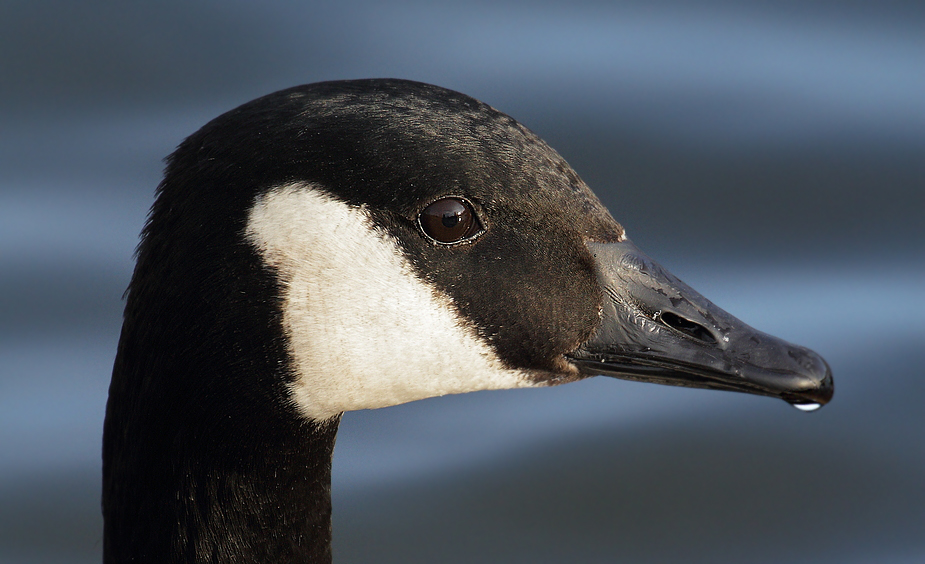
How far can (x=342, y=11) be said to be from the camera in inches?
276

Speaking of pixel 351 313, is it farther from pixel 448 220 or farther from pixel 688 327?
pixel 688 327

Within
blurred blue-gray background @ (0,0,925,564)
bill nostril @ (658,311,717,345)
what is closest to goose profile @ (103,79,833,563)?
bill nostril @ (658,311,717,345)

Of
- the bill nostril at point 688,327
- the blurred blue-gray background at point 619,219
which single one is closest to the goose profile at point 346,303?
the bill nostril at point 688,327

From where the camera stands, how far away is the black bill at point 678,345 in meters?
3.34

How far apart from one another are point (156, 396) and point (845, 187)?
440 centimetres

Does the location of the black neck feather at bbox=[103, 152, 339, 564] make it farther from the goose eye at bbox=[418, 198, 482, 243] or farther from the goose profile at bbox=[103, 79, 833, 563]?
the goose eye at bbox=[418, 198, 482, 243]

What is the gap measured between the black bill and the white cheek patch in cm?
38

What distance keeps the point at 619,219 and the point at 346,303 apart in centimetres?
328

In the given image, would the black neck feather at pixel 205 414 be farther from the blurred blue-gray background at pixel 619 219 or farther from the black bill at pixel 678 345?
the blurred blue-gray background at pixel 619 219

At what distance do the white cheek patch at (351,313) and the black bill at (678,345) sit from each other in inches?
15.0

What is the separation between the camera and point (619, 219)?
20.7ft

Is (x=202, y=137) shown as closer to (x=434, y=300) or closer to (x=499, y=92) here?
(x=434, y=300)

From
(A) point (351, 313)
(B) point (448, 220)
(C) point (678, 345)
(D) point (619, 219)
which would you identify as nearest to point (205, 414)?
(A) point (351, 313)

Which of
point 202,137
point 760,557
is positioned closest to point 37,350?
point 202,137
